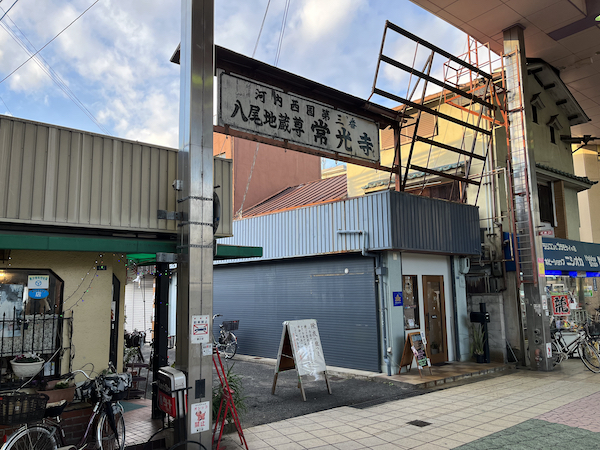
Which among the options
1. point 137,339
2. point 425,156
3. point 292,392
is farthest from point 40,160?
point 425,156

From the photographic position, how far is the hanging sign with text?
880 centimetres

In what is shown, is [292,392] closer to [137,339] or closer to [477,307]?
[137,339]

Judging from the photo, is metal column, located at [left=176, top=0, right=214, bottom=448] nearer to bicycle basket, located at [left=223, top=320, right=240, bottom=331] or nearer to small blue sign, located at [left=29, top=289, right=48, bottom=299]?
small blue sign, located at [left=29, top=289, right=48, bottom=299]

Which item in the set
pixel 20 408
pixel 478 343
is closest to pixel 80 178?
pixel 20 408

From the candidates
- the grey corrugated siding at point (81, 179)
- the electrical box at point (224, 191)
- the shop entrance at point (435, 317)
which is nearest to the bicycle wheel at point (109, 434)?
the grey corrugated siding at point (81, 179)

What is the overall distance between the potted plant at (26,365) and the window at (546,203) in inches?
661

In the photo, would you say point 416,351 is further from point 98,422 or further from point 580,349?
point 98,422

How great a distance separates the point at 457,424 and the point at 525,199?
8.21 metres

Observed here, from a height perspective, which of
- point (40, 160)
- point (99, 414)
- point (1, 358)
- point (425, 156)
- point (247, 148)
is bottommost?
point (99, 414)

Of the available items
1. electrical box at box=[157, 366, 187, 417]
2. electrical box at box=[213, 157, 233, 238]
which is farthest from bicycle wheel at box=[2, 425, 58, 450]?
electrical box at box=[213, 157, 233, 238]

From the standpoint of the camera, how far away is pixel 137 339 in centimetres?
1241

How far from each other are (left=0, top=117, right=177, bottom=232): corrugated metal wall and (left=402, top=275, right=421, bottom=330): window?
7.12 meters

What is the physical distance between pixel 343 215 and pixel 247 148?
859 cm

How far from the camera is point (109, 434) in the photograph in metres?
5.73
